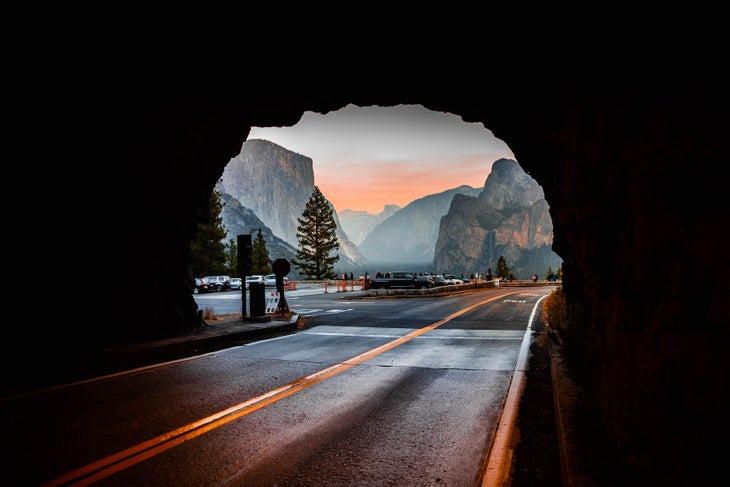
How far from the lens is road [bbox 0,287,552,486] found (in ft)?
12.4

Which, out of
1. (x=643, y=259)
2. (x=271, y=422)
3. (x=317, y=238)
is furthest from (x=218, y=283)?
(x=643, y=259)

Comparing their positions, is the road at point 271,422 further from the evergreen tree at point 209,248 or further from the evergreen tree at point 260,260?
the evergreen tree at point 260,260

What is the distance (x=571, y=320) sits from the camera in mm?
8250

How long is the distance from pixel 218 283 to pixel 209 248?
43.0ft

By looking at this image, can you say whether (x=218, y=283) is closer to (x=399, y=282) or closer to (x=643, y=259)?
(x=399, y=282)

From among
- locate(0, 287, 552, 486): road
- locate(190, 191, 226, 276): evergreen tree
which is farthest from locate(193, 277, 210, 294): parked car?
locate(0, 287, 552, 486): road

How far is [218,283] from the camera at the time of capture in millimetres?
47250

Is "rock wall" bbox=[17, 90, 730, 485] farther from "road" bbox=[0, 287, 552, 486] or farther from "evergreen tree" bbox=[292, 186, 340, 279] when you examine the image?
"evergreen tree" bbox=[292, 186, 340, 279]

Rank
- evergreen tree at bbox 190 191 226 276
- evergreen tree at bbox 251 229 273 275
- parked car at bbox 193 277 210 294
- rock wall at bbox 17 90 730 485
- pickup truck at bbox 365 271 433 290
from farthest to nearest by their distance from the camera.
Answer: evergreen tree at bbox 251 229 273 275
evergreen tree at bbox 190 191 226 276
parked car at bbox 193 277 210 294
pickup truck at bbox 365 271 433 290
rock wall at bbox 17 90 730 485

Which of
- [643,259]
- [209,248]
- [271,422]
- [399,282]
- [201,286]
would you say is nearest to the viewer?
[643,259]

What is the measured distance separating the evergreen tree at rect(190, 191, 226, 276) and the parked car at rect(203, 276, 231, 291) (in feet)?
29.7

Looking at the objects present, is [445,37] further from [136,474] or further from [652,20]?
[136,474]

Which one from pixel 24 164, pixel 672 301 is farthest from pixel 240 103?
pixel 672 301

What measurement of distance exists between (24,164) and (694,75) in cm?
929
